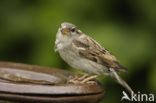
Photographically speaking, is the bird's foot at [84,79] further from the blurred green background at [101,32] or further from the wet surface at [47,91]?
the blurred green background at [101,32]

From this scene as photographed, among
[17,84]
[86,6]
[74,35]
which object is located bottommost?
A: [17,84]

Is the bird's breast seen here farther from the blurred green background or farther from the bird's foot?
the blurred green background

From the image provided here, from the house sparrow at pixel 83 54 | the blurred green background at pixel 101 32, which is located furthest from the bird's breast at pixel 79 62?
the blurred green background at pixel 101 32

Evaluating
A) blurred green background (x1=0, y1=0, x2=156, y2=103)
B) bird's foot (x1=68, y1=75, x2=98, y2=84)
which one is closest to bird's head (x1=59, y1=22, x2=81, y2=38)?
bird's foot (x1=68, y1=75, x2=98, y2=84)

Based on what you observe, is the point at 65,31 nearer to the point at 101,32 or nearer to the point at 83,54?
the point at 83,54

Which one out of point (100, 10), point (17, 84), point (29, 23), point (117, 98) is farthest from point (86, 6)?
point (17, 84)

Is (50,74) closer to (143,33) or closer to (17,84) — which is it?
(17,84)
